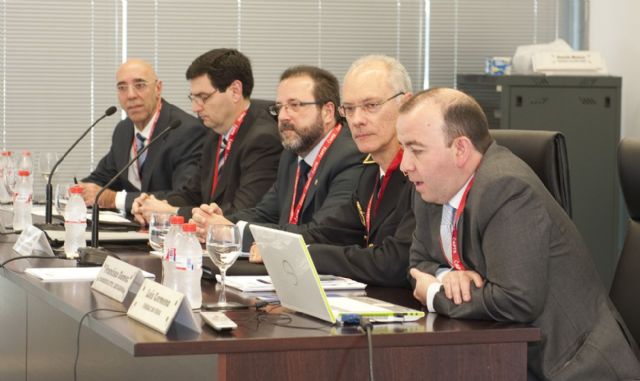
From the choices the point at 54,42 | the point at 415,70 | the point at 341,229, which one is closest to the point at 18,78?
the point at 54,42

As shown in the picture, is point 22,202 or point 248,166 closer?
point 22,202

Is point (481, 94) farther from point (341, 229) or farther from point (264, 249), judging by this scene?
point (264, 249)

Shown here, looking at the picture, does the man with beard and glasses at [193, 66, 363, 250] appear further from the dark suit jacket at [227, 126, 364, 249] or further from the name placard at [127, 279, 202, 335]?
the name placard at [127, 279, 202, 335]

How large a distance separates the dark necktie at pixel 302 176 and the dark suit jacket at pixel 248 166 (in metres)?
0.53

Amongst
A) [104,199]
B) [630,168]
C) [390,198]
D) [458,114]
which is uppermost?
[458,114]

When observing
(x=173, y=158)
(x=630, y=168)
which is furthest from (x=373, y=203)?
(x=173, y=158)

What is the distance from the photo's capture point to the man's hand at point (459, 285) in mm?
2400

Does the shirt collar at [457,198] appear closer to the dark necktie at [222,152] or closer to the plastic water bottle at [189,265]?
the plastic water bottle at [189,265]

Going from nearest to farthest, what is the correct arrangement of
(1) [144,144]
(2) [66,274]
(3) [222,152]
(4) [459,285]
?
(4) [459,285] → (2) [66,274] → (3) [222,152] → (1) [144,144]

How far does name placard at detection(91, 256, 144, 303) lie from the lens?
2.52 m

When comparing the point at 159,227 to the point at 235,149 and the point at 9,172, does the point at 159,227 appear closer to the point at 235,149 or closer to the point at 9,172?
the point at 235,149

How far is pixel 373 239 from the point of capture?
3188 millimetres

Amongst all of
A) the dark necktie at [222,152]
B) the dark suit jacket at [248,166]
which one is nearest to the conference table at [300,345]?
the dark suit jacket at [248,166]

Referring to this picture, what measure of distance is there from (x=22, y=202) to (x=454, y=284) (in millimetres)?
2196
